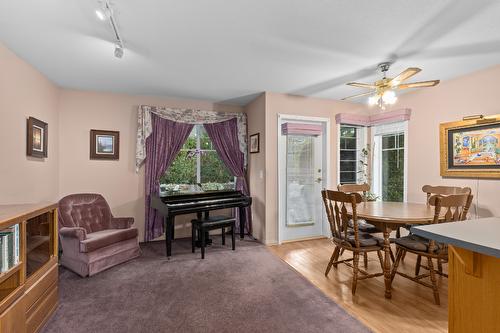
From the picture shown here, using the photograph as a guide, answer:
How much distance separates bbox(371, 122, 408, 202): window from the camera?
405 cm

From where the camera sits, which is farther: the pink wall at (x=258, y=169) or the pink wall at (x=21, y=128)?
the pink wall at (x=258, y=169)

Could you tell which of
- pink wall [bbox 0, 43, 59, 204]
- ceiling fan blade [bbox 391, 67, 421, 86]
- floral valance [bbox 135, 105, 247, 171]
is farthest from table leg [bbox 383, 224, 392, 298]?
pink wall [bbox 0, 43, 59, 204]

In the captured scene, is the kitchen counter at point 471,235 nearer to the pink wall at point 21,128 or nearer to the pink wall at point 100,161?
the pink wall at point 21,128

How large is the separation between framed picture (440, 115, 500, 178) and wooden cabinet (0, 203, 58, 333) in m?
4.51

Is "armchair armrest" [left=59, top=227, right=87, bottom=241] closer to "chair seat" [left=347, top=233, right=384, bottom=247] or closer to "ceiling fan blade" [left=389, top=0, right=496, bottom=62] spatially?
"chair seat" [left=347, top=233, right=384, bottom=247]

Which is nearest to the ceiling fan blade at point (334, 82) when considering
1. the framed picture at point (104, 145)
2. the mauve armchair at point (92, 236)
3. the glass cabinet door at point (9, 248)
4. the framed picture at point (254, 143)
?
the framed picture at point (254, 143)

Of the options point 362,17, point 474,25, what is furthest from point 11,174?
point 474,25

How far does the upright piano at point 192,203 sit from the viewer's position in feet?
10.6

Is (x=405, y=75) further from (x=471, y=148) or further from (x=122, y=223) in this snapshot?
(x=122, y=223)

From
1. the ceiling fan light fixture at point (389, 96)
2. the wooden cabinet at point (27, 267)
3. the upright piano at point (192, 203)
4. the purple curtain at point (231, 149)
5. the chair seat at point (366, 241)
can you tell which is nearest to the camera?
the wooden cabinet at point (27, 267)

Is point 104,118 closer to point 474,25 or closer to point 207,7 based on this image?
point 207,7

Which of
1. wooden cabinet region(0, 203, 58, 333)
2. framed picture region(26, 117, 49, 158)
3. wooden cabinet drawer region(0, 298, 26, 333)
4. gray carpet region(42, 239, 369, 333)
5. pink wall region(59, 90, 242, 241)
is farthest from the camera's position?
pink wall region(59, 90, 242, 241)

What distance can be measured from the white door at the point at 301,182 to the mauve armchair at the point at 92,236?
2.27 metres

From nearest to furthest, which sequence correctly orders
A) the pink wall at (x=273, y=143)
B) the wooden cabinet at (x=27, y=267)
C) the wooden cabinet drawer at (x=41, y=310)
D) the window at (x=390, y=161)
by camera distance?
the wooden cabinet at (x=27, y=267), the wooden cabinet drawer at (x=41, y=310), the pink wall at (x=273, y=143), the window at (x=390, y=161)
